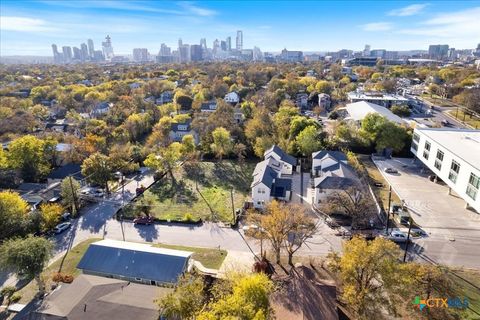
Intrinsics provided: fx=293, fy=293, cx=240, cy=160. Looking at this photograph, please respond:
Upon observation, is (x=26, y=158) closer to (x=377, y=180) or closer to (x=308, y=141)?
(x=308, y=141)

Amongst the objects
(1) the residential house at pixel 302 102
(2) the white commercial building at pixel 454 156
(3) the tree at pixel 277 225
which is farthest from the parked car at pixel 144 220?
(1) the residential house at pixel 302 102

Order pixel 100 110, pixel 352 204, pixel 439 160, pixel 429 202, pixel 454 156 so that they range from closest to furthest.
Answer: pixel 352 204 → pixel 454 156 → pixel 429 202 → pixel 439 160 → pixel 100 110

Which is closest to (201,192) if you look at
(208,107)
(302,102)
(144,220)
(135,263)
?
(144,220)

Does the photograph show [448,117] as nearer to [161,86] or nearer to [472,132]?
[472,132]

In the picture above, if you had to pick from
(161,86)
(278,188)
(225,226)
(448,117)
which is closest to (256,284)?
(225,226)

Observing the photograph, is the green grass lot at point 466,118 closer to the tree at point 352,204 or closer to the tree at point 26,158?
the tree at point 352,204

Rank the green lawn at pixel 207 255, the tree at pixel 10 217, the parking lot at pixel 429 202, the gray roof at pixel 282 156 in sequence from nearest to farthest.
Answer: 1. the green lawn at pixel 207 255
2. the tree at pixel 10 217
3. the parking lot at pixel 429 202
4. the gray roof at pixel 282 156
